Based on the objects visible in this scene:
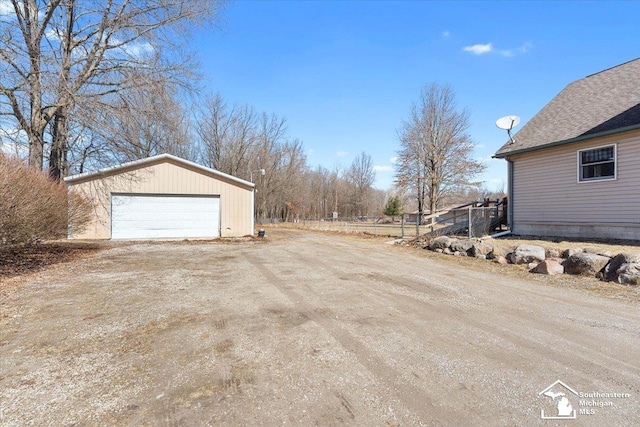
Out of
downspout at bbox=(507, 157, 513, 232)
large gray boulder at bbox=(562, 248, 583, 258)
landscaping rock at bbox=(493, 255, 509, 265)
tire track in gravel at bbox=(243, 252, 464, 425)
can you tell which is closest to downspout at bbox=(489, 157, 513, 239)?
downspout at bbox=(507, 157, 513, 232)

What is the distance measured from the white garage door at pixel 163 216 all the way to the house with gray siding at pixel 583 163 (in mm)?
13206

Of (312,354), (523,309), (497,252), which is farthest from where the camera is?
(497,252)

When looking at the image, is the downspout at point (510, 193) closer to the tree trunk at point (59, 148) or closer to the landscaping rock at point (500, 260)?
the landscaping rock at point (500, 260)

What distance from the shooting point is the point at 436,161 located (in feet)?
98.5

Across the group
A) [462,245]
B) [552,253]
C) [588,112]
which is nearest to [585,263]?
[552,253]

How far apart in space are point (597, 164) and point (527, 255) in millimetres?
4517

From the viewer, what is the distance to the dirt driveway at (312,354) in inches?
84.2

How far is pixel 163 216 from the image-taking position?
1496cm

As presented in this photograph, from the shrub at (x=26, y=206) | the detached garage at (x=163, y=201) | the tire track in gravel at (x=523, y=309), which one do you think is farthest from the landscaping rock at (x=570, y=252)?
the detached garage at (x=163, y=201)

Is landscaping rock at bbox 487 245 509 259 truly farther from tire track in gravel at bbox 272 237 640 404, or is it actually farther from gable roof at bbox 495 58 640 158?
gable roof at bbox 495 58 640 158

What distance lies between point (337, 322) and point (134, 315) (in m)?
2.62

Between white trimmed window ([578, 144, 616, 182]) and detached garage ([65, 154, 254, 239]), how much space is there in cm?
1353

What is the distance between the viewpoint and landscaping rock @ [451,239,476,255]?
9495 mm

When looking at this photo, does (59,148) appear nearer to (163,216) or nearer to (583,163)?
(163,216)
